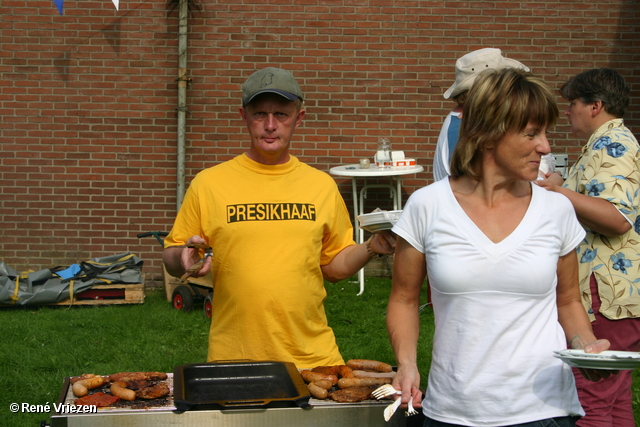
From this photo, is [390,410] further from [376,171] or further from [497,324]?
[376,171]

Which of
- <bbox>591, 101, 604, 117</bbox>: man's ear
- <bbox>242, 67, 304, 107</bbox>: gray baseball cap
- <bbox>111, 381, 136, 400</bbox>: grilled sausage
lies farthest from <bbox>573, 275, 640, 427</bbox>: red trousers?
<bbox>111, 381, 136, 400</bbox>: grilled sausage

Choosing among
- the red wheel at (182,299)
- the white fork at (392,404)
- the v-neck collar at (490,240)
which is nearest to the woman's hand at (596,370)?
the v-neck collar at (490,240)

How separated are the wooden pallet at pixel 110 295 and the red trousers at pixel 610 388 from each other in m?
5.50

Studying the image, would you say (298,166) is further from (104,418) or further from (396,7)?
(396,7)

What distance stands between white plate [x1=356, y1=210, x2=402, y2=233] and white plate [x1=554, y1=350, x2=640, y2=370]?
0.74 m

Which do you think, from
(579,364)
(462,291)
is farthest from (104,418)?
(579,364)

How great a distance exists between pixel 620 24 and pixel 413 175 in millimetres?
3041

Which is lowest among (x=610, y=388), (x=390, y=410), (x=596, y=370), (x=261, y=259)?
(x=610, y=388)

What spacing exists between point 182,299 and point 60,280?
1410 mm

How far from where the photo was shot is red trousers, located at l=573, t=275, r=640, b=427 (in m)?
3.23

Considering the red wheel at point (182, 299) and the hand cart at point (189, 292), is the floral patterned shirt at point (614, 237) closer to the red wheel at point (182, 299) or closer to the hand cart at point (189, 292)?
the hand cart at point (189, 292)

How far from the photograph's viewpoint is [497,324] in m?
2.18

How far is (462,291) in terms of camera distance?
2195 millimetres

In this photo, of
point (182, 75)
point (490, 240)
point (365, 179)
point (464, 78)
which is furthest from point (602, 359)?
point (182, 75)
